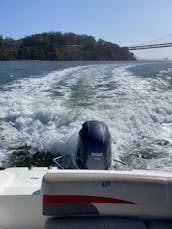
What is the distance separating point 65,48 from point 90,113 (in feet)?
36.4

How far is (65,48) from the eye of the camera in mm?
16500

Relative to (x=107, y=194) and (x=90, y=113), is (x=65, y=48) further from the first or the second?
(x=107, y=194)

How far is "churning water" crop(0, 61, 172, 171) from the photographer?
4.72 metres

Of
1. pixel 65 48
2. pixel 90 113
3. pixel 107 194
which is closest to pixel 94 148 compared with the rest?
pixel 107 194

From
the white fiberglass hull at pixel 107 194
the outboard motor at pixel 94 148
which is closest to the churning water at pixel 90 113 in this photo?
the outboard motor at pixel 94 148

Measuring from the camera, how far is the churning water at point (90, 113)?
472 centimetres

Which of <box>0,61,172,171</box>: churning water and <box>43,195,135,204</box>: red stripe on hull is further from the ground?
<box>43,195,135,204</box>: red stripe on hull

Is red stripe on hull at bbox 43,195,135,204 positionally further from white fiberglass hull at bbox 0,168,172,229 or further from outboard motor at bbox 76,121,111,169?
outboard motor at bbox 76,121,111,169

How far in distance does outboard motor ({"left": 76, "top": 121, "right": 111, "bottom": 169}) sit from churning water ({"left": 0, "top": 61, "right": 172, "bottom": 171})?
98 cm

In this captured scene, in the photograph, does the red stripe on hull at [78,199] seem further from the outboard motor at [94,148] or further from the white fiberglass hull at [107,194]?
the outboard motor at [94,148]

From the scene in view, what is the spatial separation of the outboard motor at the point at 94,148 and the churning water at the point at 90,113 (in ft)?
3.21

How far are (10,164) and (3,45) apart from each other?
605 inches

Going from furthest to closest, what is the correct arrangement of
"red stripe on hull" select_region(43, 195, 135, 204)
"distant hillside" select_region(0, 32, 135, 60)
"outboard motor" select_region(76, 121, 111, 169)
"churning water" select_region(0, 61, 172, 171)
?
"distant hillside" select_region(0, 32, 135, 60)
"churning water" select_region(0, 61, 172, 171)
"outboard motor" select_region(76, 121, 111, 169)
"red stripe on hull" select_region(43, 195, 135, 204)

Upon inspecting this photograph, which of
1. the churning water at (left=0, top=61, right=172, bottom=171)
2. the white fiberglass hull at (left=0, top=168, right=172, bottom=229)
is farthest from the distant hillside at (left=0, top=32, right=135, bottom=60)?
the white fiberglass hull at (left=0, top=168, right=172, bottom=229)
